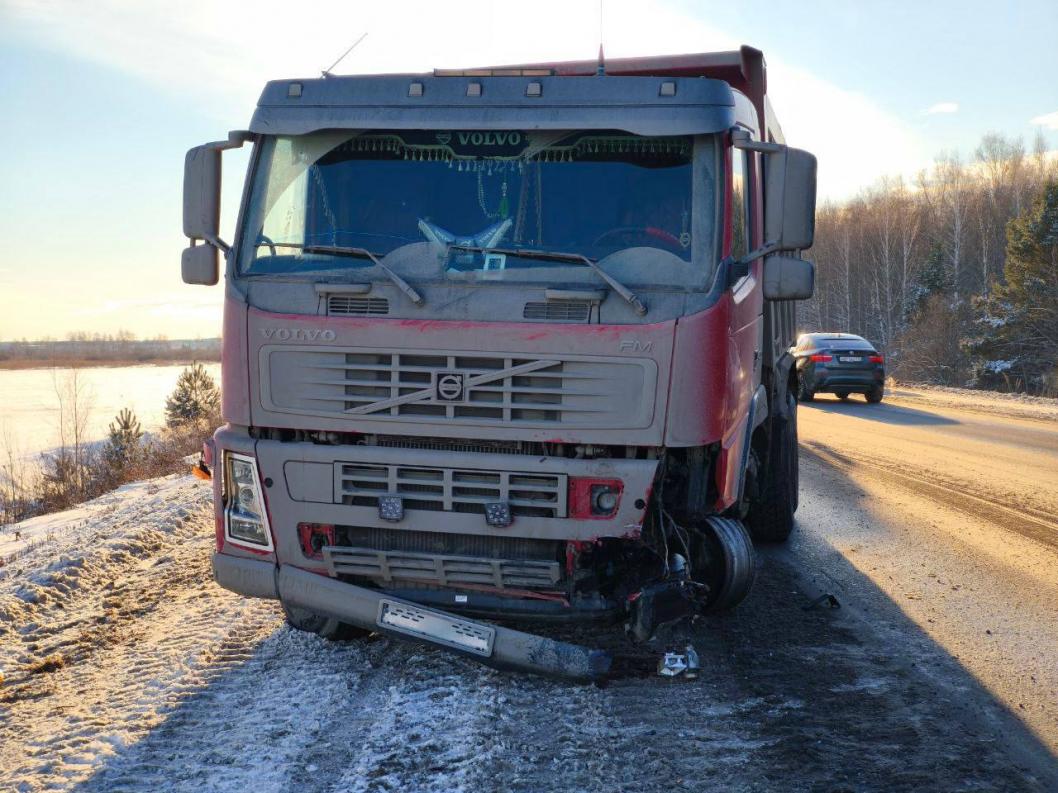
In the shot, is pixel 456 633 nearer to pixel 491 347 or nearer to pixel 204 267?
pixel 491 347

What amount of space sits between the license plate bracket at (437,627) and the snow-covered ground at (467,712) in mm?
259

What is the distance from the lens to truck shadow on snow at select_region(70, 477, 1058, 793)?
3.45 meters

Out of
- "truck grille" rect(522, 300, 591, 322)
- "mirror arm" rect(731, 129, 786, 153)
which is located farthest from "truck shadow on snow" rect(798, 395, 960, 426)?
"truck grille" rect(522, 300, 591, 322)

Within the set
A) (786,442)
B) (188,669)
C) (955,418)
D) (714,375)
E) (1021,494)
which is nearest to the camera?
(714,375)

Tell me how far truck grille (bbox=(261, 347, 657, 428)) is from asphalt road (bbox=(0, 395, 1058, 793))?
4.14 feet

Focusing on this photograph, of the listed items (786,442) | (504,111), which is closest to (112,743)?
(504,111)

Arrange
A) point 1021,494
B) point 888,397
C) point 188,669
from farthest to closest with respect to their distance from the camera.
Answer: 1. point 888,397
2. point 1021,494
3. point 188,669

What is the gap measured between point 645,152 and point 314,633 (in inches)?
119

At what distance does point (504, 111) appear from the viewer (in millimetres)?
4453

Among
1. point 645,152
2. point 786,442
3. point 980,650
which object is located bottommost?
point 980,650

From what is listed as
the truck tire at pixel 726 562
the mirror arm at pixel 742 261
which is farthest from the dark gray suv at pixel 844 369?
the mirror arm at pixel 742 261

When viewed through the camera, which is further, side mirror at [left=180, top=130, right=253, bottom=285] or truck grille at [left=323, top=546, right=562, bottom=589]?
side mirror at [left=180, top=130, right=253, bottom=285]

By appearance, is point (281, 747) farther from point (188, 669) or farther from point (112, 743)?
point (188, 669)

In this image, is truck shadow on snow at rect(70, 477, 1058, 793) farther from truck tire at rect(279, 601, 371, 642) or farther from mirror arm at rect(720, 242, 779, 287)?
mirror arm at rect(720, 242, 779, 287)
